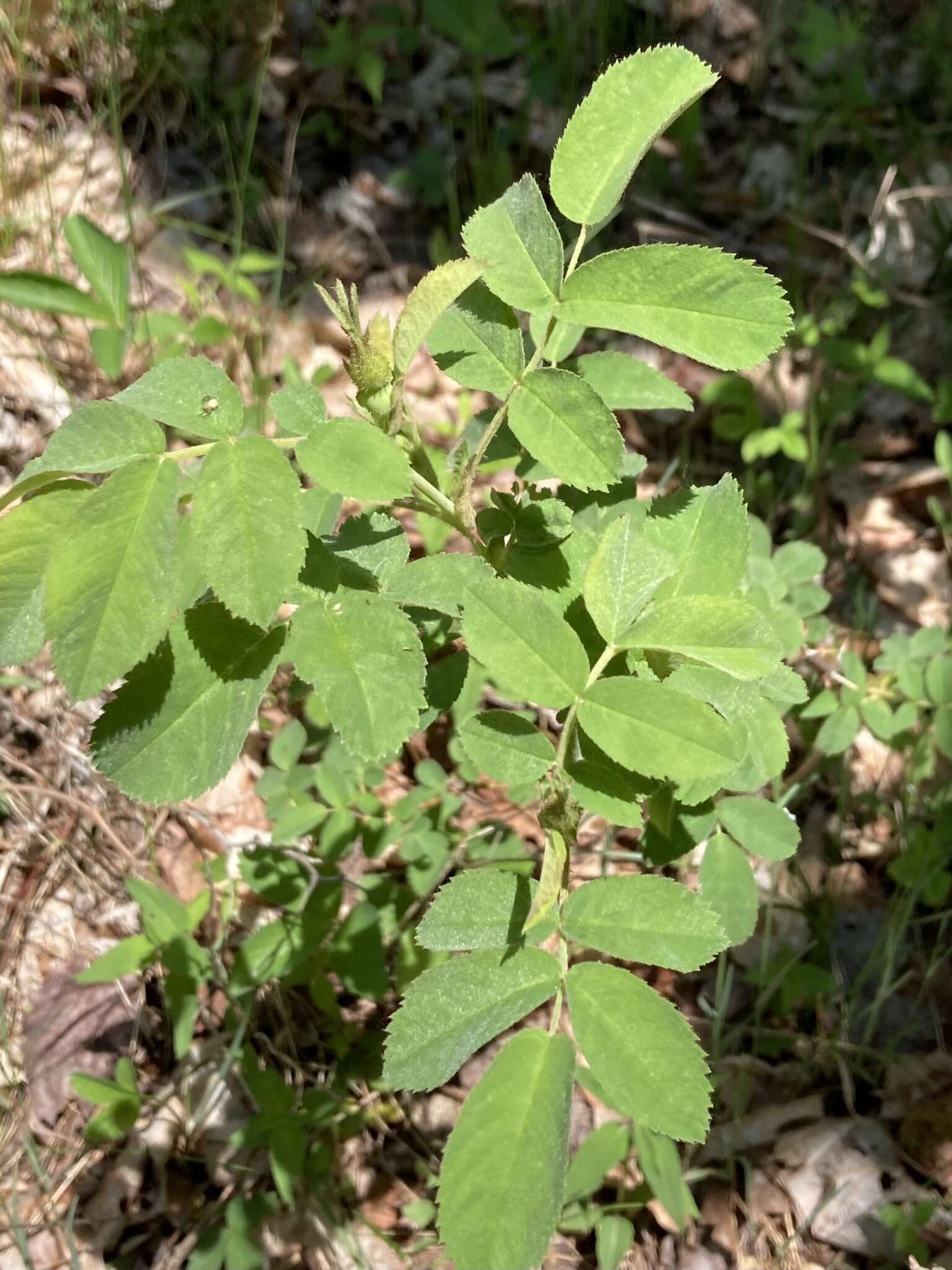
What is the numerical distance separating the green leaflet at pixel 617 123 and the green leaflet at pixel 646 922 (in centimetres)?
64

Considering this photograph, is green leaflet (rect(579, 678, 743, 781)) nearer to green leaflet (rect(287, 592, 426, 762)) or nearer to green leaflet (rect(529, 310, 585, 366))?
green leaflet (rect(287, 592, 426, 762))

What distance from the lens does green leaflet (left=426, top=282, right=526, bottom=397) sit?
96 centimetres

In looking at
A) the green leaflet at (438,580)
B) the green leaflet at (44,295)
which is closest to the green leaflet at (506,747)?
the green leaflet at (438,580)

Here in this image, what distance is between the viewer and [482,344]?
3.17 ft

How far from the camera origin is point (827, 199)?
2973 millimetres

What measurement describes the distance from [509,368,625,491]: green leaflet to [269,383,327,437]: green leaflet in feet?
0.59

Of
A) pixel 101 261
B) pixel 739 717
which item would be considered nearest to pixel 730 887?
pixel 739 717

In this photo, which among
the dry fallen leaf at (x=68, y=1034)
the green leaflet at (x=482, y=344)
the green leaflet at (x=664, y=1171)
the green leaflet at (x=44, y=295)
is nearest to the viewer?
the green leaflet at (x=482, y=344)

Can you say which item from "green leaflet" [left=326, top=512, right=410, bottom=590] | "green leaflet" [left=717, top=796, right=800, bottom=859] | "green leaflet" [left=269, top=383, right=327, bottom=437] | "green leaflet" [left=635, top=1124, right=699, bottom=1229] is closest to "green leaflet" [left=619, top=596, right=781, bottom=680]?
"green leaflet" [left=326, top=512, right=410, bottom=590]

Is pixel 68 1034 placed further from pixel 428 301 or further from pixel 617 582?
pixel 428 301

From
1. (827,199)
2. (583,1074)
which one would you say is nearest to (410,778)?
(583,1074)

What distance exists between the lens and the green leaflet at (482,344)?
0.96 m

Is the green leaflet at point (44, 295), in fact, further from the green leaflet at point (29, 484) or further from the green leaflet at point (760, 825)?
the green leaflet at point (760, 825)

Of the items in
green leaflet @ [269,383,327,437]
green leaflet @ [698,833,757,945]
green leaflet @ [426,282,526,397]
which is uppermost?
green leaflet @ [269,383,327,437]
